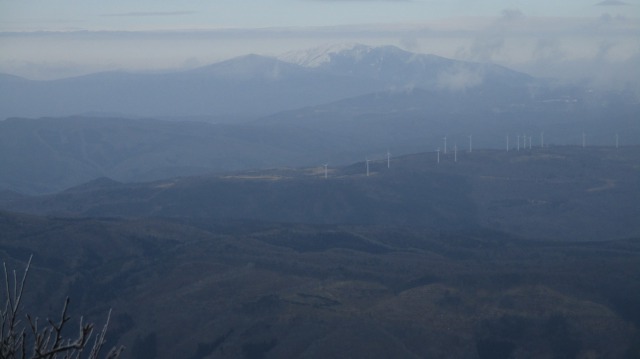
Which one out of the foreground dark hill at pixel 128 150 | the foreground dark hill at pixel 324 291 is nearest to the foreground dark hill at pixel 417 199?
the foreground dark hill at pixel 324 291

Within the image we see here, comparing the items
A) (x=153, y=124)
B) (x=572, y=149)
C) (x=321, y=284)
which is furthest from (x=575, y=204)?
(x=153, y=124)

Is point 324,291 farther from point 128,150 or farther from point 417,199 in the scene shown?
point 128,150

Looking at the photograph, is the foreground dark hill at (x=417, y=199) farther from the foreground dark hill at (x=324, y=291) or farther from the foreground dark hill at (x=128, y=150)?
the foreground dark hill at (x=128, y=150)

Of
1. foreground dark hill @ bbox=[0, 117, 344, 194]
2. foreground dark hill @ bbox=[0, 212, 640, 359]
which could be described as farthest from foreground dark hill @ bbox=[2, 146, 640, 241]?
foreground dark hill @ bbox=[0, 117, 344, 194]

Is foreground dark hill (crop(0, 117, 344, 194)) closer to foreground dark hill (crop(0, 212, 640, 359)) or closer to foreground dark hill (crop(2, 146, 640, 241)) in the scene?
foreground dark hill (crop(2, 146, 640, 241))

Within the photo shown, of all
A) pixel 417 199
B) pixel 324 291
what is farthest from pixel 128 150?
pixel 324 291

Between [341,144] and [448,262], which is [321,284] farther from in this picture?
[341,144]
